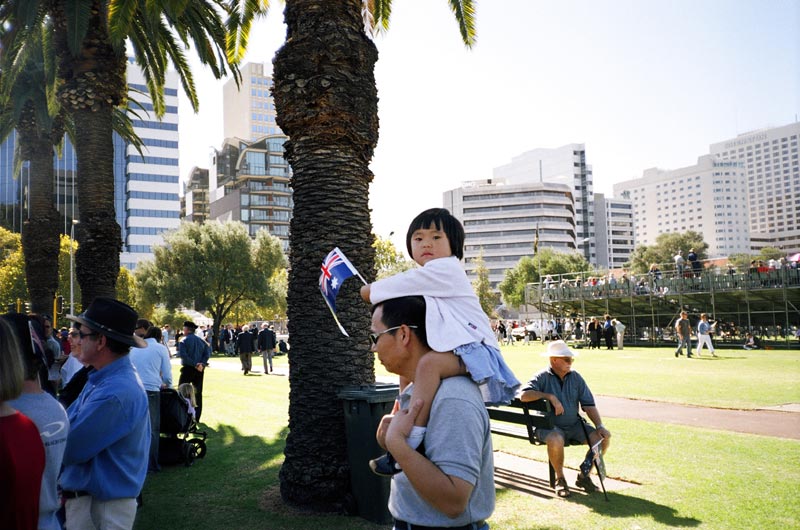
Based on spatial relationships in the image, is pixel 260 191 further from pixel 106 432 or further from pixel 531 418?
pixel 106 432

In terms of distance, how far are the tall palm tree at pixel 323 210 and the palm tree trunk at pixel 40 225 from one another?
1460 centimetres

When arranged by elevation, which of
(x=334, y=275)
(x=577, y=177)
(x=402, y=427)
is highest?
(x=577, y=177)

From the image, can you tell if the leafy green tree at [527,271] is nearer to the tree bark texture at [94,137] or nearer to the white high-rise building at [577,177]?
the white high-rise building at [577,177]

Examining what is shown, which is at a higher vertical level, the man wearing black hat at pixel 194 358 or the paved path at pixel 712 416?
the man wearing black hat at pixel 194 358

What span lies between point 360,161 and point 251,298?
41.6 m

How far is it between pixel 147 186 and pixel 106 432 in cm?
11451

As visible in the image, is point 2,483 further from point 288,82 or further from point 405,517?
point 288,82

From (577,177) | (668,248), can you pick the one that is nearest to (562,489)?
(668,248)

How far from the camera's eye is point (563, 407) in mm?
6504

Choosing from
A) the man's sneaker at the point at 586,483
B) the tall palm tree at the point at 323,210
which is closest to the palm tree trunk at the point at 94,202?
the tall palm tree at the point at 323,210

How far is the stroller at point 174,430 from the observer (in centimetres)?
808

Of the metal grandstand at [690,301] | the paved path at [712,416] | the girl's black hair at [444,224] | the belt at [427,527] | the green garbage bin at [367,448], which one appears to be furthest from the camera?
the metal grandstand at [690,301]

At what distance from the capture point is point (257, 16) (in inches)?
465

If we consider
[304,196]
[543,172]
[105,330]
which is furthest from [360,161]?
[543,172]
